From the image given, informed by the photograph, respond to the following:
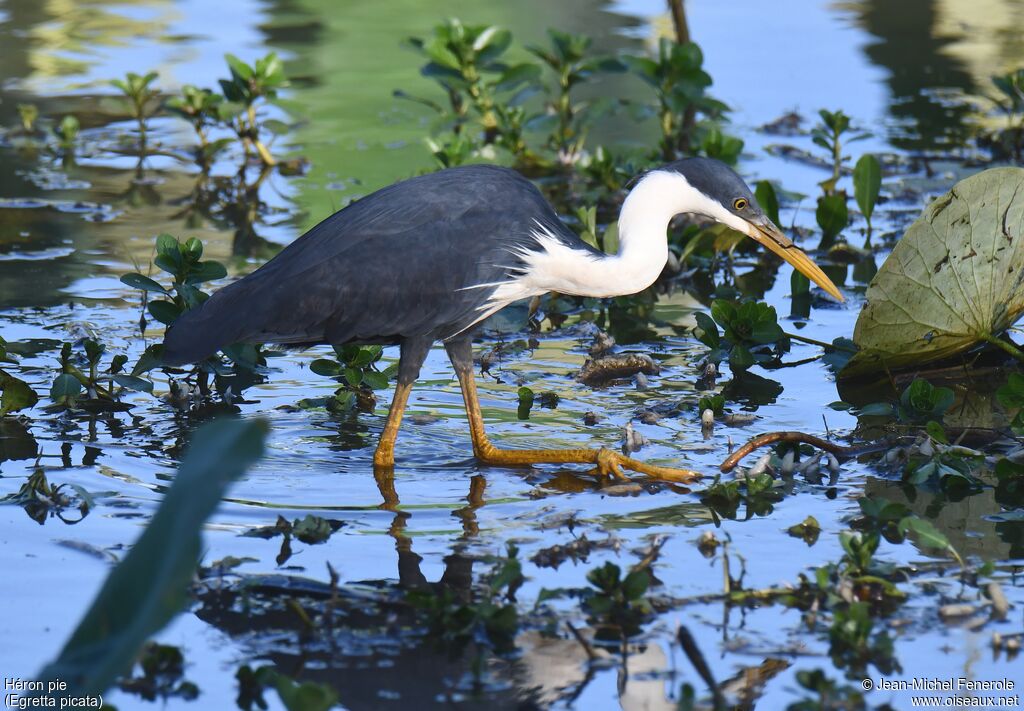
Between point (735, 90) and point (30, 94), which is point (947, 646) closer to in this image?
point (735, 90)

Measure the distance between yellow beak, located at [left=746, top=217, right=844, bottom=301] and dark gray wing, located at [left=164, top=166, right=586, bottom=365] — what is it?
100cm

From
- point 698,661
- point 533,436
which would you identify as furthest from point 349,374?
point 698,661

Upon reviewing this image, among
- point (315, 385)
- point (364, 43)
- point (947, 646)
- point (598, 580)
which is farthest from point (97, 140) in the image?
point (947, 646)

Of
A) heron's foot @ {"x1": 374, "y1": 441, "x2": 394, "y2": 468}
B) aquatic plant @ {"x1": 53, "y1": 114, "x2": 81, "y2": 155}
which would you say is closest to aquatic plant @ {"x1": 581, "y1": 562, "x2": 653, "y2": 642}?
heron's foot @ {"x1": 374, "y1": 441, "x2": 394, "y2": 468}

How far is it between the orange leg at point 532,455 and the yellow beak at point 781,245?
123 centimetres

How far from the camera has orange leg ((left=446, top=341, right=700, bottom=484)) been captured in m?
5.49

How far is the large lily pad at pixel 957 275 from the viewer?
237 inches

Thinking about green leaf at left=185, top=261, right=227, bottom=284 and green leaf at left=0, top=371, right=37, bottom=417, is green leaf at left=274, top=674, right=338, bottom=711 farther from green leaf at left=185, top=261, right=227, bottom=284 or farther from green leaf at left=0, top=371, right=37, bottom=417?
green leaf at left=185, top=261, right=227, bottom=284

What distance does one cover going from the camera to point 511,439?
6090mm

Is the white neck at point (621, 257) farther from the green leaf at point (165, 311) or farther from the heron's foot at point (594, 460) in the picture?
the green leaf at point (165, 311)

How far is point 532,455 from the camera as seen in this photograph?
5.77 metres

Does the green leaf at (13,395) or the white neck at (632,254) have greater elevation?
the white neck at (632,254)

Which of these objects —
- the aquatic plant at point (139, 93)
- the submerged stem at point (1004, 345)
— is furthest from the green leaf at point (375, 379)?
the aquatic plant at point (139, 93)

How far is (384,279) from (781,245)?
1.79m
